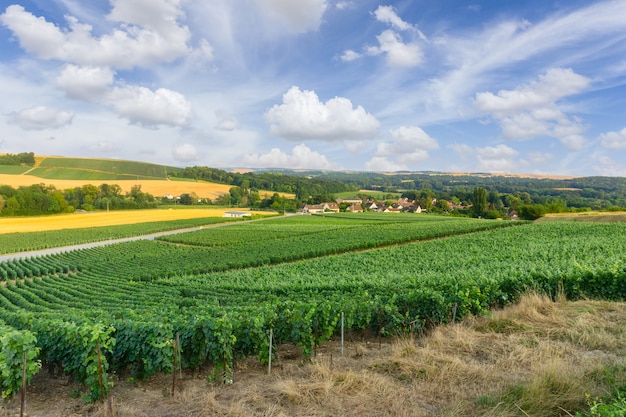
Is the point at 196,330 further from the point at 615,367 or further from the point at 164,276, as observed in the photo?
the point at 164,276

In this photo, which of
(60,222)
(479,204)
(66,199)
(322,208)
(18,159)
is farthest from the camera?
(18,159)

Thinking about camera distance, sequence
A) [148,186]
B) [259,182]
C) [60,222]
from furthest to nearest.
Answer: [259,182]
[148,186]
[60,222]

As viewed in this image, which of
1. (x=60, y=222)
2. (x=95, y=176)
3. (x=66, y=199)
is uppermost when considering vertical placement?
(x=95, y=176)

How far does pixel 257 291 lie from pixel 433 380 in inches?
575

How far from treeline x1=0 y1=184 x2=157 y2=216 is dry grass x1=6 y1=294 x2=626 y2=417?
4379 inches

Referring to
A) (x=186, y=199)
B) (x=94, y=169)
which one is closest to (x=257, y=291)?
(x=186, y=199)

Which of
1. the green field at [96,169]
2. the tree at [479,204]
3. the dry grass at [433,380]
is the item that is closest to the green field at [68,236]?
the dry grass at [433,380]

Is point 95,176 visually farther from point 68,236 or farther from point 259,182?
point 68,236

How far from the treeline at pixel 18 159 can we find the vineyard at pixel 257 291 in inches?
5477

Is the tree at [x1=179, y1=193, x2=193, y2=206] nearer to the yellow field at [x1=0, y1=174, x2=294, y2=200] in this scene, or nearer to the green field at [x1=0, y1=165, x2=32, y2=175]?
the yellow field at [x1=0, y1=174, x2=294, y2=200]

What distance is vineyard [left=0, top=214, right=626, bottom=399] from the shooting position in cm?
815

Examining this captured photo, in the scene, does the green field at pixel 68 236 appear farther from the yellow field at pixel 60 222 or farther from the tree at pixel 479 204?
the tree at pixel 479 204

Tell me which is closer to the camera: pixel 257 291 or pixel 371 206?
pixel 257 291

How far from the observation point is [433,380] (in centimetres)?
714
